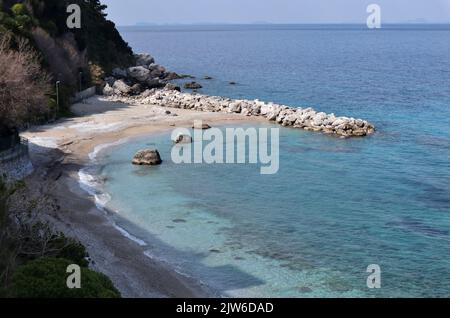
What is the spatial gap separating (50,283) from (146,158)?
1066 inches

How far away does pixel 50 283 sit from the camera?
15.8 m

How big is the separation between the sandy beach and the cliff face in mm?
4821

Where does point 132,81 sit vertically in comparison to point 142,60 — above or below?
below

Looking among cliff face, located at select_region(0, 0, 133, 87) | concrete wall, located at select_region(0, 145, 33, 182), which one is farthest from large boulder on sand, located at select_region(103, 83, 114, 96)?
concrete wall, located at select_region(0, 145, 33, 182)

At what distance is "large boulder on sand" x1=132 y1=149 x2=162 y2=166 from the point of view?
42562 mm

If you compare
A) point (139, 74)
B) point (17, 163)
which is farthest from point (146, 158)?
point (139, 74)

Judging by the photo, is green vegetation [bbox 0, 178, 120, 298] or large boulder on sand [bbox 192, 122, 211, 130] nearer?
green vegetation [bbox 0, 178, 120, 298]

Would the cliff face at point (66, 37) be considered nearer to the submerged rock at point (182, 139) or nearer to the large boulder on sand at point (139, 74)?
the large boulder on sand at point (139, 74)

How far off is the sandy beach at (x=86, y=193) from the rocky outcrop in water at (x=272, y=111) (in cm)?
198

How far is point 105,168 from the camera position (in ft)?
136

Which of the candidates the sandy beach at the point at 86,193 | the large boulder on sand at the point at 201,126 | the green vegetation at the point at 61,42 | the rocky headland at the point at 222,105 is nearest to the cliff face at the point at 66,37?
the green vegetation at the point at 61,42

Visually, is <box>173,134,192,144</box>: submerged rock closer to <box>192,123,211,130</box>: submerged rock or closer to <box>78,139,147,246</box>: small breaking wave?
<box>192,123,211,130</box>: submerged rock

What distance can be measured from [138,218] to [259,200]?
785cm

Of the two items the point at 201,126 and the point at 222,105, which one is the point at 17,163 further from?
the point at 222,105
